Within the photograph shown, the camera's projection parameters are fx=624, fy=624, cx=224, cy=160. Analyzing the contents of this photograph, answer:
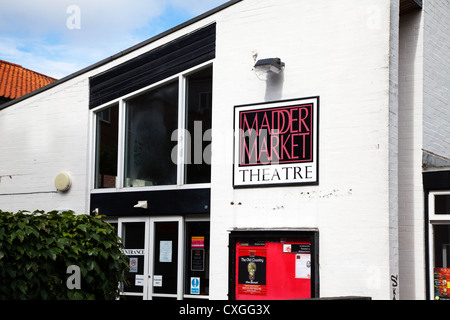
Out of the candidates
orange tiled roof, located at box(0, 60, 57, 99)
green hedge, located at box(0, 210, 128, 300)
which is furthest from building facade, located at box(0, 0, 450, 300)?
orange tiled roof, located at box(0, 60, 57, 99)

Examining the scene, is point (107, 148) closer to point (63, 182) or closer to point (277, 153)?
point (63, 182)

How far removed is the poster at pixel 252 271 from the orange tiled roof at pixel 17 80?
11646 mm

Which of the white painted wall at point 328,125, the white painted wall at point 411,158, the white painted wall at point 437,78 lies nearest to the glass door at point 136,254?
the white painted wall at point 328,125

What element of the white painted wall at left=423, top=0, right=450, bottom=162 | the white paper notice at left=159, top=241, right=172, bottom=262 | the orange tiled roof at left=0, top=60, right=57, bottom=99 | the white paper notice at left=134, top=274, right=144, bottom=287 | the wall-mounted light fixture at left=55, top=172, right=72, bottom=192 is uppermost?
the orange tiled roof at left=0, top=60, right=57, bottom=99

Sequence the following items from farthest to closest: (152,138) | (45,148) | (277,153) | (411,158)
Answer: (45,148) < (152,138) < (277,153) < (411,158)

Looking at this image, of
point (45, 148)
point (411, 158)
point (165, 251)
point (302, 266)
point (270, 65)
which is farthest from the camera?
point (45, 148)

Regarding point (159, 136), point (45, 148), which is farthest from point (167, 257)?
point (45, 148)

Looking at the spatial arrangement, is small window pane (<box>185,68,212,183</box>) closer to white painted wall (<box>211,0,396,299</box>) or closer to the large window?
the large window

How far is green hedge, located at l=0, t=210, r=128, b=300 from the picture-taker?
6.11 m

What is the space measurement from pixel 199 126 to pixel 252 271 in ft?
9.38

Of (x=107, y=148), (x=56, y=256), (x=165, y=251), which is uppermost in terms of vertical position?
(x=107, y=148)

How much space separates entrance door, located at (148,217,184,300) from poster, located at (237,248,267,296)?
4.46 ft

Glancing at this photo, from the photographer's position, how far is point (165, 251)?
11547 mm
